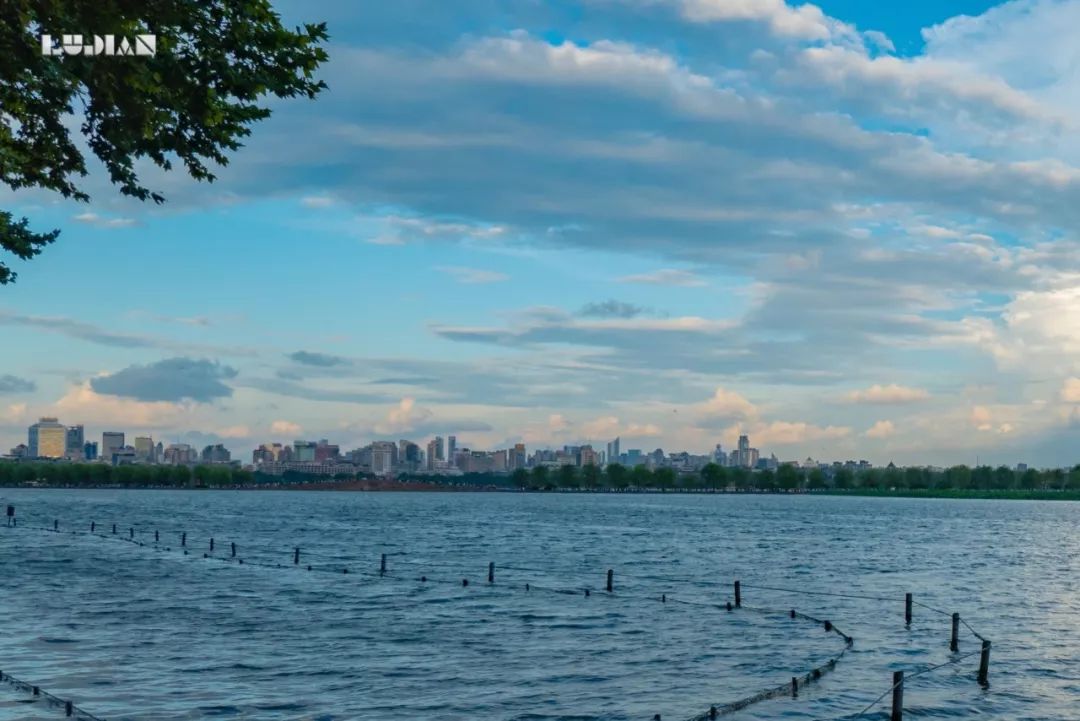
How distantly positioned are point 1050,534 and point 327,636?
172275 mm

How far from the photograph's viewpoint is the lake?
1559 inches

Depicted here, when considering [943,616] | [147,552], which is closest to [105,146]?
[943,616]

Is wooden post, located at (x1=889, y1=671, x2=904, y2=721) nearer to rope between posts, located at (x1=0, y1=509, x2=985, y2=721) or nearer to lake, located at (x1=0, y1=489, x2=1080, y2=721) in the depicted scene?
rope between posts, located at (x1=0, y1=509, x2=985, y2=721)

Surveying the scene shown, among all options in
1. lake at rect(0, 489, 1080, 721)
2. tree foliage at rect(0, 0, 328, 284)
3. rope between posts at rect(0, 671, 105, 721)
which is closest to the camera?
tree foliage at rect(0, 0, 328, 284)

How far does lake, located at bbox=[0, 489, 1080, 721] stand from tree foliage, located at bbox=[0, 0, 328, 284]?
20.8m

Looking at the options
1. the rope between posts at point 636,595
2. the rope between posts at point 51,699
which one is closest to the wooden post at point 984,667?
the rope between posts at point 636,595

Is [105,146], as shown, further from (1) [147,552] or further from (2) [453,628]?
(1) [147,552]

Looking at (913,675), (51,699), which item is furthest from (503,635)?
(51,699)

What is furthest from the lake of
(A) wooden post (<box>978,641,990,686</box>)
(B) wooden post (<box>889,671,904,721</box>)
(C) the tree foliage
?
(C) the tree foliage

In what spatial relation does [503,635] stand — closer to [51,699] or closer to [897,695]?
[51,699]

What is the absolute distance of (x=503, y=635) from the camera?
55812mm

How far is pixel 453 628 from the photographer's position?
58062 mm

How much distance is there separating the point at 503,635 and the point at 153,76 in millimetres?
41882

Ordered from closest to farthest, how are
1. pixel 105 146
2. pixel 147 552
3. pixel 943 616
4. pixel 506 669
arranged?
pixel 105 146
pixel 506 669
pixel 943 616
pixel 147 552
